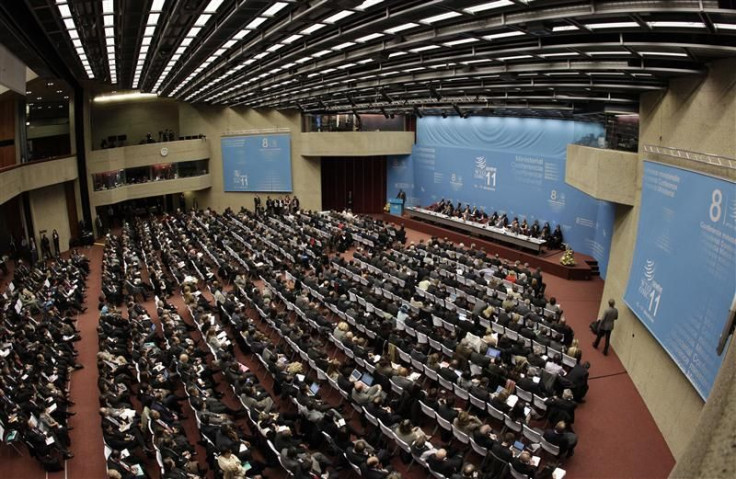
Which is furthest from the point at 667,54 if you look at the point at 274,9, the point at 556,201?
the point at 556,201

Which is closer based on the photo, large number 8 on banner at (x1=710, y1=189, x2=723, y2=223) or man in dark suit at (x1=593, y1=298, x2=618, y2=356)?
large number 8 on banner at (x1=710, y1=189, x2=723, y2=223)

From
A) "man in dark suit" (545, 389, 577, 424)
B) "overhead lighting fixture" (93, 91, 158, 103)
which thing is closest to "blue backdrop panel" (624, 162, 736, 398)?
"man in dark suit" (545, 389, 577, 424)

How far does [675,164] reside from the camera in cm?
1104

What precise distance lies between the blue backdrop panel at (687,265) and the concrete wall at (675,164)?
0.44 m

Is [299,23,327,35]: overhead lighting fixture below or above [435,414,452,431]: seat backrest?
above

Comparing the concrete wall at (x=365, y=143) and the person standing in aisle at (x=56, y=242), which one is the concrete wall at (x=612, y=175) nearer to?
the concrete wall at (x=365, y=143)

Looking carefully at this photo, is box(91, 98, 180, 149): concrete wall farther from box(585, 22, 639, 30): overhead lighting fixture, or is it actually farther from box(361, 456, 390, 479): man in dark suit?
box(585, 22, 639, 30): overhead lighting fixture

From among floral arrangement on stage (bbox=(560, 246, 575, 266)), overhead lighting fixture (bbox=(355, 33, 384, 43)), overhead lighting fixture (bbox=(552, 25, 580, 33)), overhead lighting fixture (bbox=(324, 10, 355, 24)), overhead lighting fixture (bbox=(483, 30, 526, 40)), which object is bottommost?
floral arrangement on stage (bbox=(560, 246, 575, 266))

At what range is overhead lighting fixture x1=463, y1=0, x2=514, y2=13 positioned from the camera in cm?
717

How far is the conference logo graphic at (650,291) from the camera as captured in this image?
10727 mm

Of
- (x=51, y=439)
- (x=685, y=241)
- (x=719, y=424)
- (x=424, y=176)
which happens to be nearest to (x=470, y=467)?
(x=685, y=241)

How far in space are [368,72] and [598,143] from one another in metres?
6.79

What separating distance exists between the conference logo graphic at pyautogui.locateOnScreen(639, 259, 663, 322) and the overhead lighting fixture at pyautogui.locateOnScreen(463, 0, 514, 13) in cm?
646

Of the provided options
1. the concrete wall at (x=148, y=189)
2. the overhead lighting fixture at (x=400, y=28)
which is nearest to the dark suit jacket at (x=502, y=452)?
the overhead lighting fixture at (x=400, y=28)
